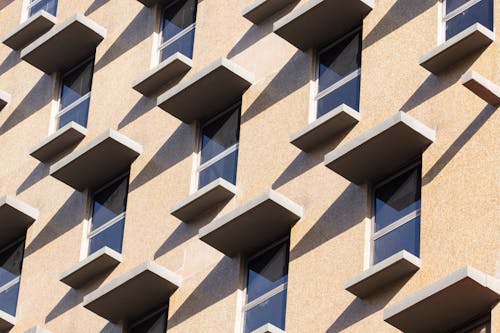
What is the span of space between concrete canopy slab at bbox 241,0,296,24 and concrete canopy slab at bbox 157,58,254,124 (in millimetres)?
1047

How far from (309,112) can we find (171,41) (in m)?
5.48

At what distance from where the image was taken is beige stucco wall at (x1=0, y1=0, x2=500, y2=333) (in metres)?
27.5

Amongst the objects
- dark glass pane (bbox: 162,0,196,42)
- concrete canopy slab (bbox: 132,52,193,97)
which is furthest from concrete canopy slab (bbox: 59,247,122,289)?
dark glass pane (bbox: 162,0,196,42)

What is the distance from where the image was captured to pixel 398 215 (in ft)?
93.7

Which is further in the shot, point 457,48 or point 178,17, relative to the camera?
point 178,17

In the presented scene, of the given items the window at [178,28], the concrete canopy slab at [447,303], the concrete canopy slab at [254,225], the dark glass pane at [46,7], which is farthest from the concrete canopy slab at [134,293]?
the dark glass pane at [46,7]

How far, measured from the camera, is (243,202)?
103 ft

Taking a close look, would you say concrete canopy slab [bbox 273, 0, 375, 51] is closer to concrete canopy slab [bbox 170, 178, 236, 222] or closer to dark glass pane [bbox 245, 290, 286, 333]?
concrete canopy slab [bbox 170, 178, 236, 222]

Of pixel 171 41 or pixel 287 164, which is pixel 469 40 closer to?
pixel 287 164

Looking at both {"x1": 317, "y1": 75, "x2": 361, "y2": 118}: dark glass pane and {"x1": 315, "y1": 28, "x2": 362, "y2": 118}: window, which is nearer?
{"x1": 317, "y1": 75, "x2": 361, "y2": 118}: dark glass pane

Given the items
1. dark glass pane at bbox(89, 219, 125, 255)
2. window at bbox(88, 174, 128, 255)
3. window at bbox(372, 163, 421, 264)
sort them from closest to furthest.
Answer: window at bbox(372, 163, 421, 264)
dark glass pane at bbox(89, 219, 125, 255)
window at bbox(88, 174, 128, 255)

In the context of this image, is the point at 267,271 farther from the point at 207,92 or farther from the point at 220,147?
the point at 207,92

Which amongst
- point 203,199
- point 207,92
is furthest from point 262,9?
point 203,199

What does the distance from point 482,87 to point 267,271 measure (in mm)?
5248
